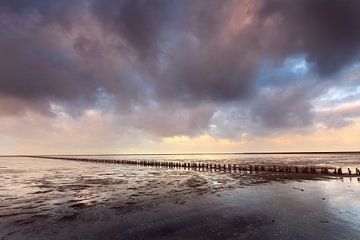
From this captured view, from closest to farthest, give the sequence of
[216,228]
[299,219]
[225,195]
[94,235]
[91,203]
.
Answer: [94,235] → [216,228] → [299,219] → [91,203] → [225,195]

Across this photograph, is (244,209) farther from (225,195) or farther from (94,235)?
(94,235)

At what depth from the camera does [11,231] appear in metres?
15.3

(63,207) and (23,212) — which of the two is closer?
(23,212)

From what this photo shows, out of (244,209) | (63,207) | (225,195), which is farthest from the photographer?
(225,195)

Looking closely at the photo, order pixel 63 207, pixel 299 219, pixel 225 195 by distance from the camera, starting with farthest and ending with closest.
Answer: pixel 225 195, pixel 63 207, pixel 299 219

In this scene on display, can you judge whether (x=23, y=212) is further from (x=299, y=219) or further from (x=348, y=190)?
(x=348, y=190)

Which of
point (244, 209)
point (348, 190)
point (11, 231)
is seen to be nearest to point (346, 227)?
point (244, 209)

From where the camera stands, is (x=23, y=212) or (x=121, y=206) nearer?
(x=23, y=212)

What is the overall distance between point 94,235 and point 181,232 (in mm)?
4857

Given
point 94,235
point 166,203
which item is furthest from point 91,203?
point 94,235

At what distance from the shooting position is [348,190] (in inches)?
1115

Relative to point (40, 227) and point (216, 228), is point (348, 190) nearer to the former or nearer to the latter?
point (216, 228)

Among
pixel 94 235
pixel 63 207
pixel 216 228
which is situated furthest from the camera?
pixel 63 207

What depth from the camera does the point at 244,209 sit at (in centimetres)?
2027
